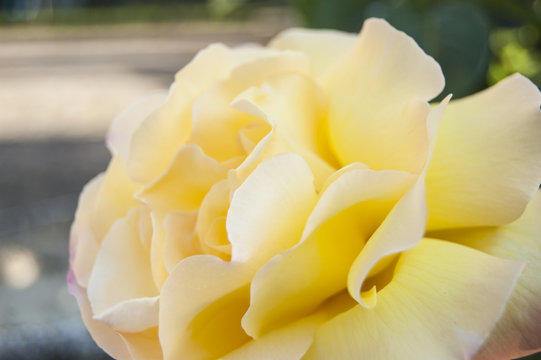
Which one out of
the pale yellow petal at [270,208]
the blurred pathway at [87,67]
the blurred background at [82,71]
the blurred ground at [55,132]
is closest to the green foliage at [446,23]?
the blurred background at [82,71]

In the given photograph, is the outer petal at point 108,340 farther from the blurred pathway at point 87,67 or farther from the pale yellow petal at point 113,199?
the blurred pathway at point 87,67

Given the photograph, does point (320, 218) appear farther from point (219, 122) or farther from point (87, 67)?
point (87, 67)

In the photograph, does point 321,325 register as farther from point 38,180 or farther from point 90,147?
point 90,147

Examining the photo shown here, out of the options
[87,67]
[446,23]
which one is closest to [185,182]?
[446,23]

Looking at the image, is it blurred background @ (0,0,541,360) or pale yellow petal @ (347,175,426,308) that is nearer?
pale yellow petal @ (347,175,426,308)

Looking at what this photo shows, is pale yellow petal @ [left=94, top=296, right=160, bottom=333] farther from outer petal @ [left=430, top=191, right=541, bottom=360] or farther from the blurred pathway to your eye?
the blurred pathway

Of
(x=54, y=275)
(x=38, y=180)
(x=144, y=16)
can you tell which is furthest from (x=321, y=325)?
(x=144, y=16)

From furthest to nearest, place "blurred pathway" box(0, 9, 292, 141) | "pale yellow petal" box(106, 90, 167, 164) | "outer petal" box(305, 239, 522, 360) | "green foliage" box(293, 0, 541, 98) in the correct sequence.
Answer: "blurred pathway" box(0, 9, 292, 141) → "green foliage" box(293, 0, 541, 98) → "pale yellow petal" box(106, 90, 167, 164) → "outer petal" box(305, 239, 522, 360)

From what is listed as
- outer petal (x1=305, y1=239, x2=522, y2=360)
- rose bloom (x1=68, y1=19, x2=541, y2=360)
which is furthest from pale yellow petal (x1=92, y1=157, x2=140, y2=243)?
outer petal (x1=305, y1=239, x2=522, y2=360)
